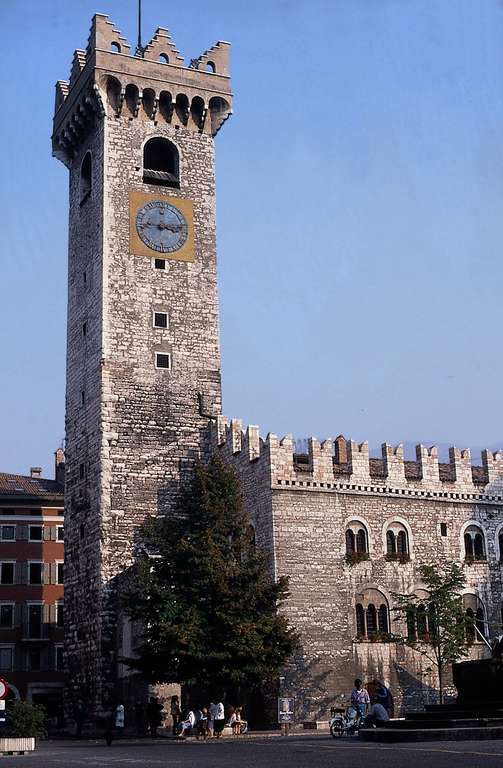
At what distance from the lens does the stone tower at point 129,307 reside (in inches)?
1738

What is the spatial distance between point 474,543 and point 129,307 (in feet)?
57.2

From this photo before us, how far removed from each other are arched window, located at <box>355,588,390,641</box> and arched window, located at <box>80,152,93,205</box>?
22.2m

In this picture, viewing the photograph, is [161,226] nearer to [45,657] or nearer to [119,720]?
[119,720]

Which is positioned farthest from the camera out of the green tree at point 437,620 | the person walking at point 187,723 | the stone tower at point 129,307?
the stone tower at point 129,307

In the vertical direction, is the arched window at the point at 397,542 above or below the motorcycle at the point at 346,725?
above

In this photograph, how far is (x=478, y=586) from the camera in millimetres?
43750

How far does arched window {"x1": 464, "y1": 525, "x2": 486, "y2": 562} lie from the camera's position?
145 ft

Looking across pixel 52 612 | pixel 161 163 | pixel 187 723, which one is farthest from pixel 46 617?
pixel 187 723

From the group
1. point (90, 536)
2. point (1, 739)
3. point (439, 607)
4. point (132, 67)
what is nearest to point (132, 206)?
point (132, 67)

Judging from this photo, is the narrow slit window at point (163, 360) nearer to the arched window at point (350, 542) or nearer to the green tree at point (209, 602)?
the green tree at point (209, 602)

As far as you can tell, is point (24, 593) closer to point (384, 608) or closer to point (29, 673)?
point (29, 673)

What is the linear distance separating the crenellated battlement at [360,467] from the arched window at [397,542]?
1.43 metres

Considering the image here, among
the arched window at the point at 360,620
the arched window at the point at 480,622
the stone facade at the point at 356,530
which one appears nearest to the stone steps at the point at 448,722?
the stone facade at the point at 356,530

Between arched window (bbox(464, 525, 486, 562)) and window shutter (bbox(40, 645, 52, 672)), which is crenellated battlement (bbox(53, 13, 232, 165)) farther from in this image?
window shutter (bbox(40, 645, 52, 672))
